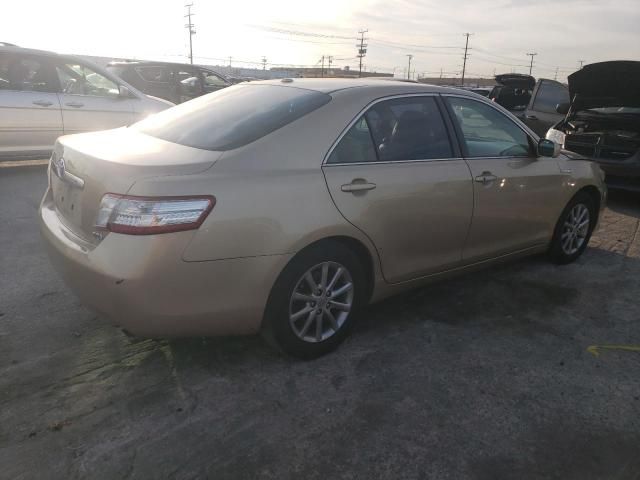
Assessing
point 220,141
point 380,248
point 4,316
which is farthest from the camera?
point 4,316

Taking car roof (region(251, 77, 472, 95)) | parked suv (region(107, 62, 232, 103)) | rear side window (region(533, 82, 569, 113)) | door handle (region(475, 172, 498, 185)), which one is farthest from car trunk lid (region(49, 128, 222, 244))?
parked suv (region(107, 62, 232, 103))

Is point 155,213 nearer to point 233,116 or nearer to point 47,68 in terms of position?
point 233,116

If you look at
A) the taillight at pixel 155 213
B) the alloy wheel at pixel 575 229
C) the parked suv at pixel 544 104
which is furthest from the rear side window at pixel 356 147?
the parked suv at pixel 544 104

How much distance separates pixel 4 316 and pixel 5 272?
79 cm

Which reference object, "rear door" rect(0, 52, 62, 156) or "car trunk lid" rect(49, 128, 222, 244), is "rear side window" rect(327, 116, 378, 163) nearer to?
"car trunk lid" rect(49, 128, 222, 244)

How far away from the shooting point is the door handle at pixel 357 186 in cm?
287

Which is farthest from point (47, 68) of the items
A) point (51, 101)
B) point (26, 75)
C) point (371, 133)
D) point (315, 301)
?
point (315, 301)

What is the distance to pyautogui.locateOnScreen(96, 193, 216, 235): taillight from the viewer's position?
2342mm

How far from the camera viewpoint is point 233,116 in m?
3.09

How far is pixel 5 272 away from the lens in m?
4.03

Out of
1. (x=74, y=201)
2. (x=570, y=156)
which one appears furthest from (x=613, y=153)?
(x=74, y=201)

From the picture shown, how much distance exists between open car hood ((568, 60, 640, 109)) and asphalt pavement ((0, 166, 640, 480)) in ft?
15.3

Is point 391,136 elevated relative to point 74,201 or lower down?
elevated

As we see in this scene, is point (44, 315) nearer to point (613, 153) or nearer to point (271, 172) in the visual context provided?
point (271, 172)
